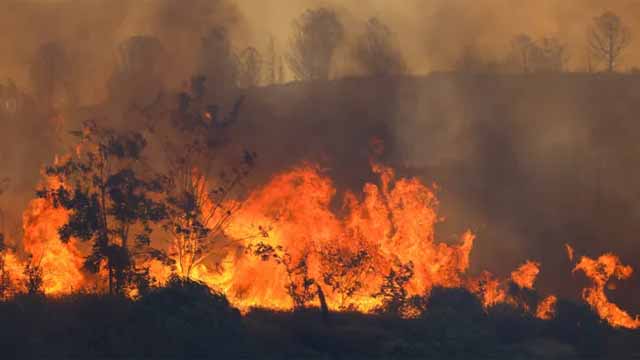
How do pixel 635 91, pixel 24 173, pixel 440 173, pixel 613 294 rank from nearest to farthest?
pixel 613 294, pixel 24 173, pixel 440 173, pixel 635 91

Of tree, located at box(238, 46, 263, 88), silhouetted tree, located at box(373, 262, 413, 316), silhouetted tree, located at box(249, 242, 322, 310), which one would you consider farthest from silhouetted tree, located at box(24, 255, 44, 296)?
tree, located at box(238, 46, 263, 88)

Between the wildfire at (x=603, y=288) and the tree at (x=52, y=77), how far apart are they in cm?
3194

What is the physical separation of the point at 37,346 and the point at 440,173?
3367 centimetres

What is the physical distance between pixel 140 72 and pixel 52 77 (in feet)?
28.7

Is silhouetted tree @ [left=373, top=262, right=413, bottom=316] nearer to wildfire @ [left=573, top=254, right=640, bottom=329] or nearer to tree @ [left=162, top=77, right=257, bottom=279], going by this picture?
tree @ [left=162, top=77, right=257, bottom=279]

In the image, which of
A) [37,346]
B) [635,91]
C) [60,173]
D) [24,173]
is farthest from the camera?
[635,91]

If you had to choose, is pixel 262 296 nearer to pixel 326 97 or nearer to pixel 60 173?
pixel 60 173

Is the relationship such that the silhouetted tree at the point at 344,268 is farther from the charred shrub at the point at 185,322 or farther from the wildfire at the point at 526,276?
the wildfire at the point at 526,276

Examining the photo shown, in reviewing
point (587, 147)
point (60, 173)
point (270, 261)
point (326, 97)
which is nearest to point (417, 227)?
point (270, 261)

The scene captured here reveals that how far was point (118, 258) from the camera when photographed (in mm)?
36688

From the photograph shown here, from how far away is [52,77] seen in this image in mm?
59469

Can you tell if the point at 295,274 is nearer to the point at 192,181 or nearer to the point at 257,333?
the point at 192,181

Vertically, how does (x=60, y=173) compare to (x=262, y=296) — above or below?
above

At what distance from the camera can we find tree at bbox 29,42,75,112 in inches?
2319
